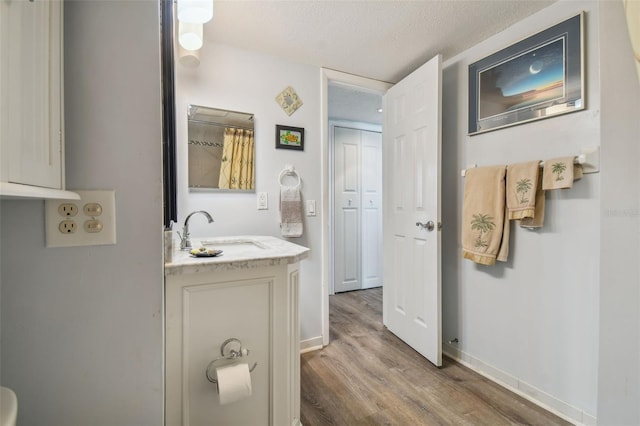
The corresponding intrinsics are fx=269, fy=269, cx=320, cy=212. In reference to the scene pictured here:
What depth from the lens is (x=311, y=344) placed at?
6.84 feet

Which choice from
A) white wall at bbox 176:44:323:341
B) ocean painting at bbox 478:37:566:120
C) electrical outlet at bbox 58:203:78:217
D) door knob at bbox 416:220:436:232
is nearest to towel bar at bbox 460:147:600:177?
ocean painting at bbox 478:37:566:120

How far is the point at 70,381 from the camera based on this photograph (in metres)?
0.62

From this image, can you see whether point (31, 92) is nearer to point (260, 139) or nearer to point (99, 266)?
point (99, 266)

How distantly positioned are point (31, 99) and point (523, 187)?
6.28ft

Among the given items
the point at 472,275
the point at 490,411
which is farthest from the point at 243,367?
the point at 472,275

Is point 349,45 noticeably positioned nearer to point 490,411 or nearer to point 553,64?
point 553,64

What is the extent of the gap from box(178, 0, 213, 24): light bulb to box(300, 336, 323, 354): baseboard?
2.08 meters

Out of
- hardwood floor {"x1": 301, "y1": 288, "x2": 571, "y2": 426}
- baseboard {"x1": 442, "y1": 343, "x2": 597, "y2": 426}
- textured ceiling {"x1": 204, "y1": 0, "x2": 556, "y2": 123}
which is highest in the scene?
textured ceiling {"x1": 204, "y1": 0, "x2": 556, "y2": 123}

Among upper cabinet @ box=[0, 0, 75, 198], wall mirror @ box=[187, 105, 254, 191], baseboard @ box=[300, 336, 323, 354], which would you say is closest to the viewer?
upper cabinet @ box=[0, 0, 75, 198]

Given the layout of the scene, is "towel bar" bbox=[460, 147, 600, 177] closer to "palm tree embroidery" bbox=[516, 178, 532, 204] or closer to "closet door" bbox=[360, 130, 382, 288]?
"palm tree embroidery" bbox=[516, 178, 532, 204]

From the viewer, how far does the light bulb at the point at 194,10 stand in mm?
1156

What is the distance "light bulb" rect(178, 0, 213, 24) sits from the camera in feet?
3.79

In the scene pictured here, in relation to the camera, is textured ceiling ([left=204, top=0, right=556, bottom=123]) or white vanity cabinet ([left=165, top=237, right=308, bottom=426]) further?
textured ceiling ([left=204, top=0, right=556, bottom=123])

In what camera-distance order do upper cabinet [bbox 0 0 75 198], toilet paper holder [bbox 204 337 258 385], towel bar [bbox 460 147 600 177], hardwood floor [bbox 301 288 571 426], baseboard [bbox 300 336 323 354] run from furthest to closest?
baseboard [bbox 300 336 323 354], hardwood floor [bbox 301 288 571 426], towel bar [bbox 460 147 600 177], toilet paper holder [bbox 204 337 258 385], upper cabinet [bbox 0 0 75 198]
